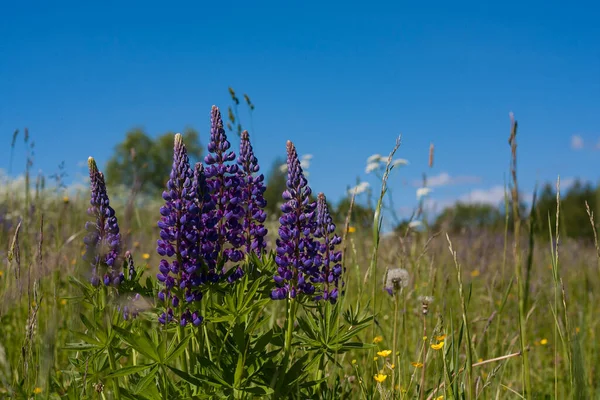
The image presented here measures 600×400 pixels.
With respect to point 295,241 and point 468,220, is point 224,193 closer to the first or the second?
point 295,241

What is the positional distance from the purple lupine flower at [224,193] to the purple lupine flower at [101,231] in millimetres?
443

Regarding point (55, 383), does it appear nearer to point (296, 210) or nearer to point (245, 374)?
point (245, 374)

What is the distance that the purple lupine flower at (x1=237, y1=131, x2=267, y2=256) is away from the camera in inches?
107

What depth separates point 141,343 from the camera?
223 cm

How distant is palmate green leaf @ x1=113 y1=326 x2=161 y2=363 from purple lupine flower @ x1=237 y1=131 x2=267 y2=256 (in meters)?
0.66

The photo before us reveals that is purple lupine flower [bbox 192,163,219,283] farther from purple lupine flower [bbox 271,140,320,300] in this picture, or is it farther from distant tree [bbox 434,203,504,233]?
distant tree [bbox 434,203,504,233]

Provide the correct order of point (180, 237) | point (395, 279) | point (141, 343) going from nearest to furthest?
point (141, 343)
point (180, 237)
point (395, 279)

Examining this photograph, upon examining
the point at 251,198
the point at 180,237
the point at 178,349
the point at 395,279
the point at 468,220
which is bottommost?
the point at 178,349

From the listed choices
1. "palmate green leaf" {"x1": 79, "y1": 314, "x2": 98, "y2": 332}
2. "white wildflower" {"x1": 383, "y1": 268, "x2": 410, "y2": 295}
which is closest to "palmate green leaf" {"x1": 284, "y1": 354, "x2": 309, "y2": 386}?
"white wildflower" {"x1": 383, "y1": 268, "x2": 410, "y2": 295}

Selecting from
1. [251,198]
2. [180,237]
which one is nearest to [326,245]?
[251,198]

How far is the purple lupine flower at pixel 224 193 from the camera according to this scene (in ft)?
8.74

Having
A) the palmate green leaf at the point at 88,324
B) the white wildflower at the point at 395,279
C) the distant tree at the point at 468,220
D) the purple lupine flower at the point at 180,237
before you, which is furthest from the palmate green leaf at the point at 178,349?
the distant tree at the point at 468,220

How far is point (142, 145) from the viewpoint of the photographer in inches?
2341

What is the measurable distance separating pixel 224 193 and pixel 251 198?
0.14m
